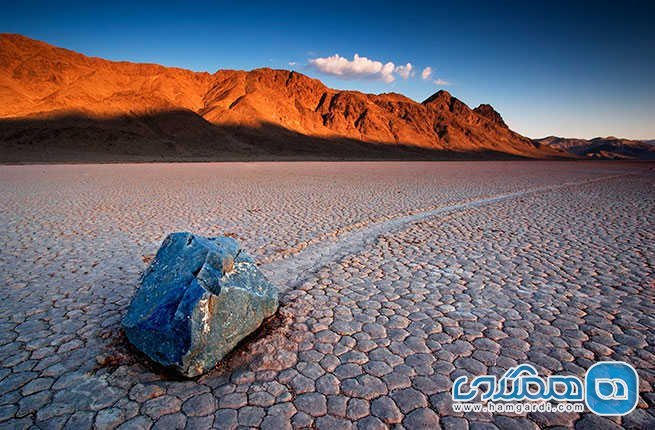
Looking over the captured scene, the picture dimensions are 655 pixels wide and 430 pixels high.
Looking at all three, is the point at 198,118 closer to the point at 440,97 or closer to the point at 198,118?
the point at 198,118

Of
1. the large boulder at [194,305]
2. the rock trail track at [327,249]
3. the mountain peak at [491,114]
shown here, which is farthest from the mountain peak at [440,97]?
the large boulder at [194,305]

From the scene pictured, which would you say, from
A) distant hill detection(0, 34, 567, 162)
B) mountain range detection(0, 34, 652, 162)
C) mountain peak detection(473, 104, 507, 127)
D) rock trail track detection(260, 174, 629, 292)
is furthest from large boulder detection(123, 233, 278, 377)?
mountain peak detection(473, 104, 507, 127)

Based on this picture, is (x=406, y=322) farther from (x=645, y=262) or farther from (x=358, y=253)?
(x=645, y=262)

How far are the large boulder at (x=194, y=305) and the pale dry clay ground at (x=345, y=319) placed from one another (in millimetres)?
217

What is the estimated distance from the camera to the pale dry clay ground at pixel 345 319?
8.59ft

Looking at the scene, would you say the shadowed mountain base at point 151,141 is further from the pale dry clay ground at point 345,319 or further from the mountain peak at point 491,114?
the mountain peak at point 491,114

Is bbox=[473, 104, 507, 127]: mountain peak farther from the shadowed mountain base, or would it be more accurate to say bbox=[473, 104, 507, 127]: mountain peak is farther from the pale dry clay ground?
the pale dry clay ground

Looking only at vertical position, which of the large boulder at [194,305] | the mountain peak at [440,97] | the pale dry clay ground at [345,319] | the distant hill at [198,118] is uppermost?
the mountain peak at [440,97]

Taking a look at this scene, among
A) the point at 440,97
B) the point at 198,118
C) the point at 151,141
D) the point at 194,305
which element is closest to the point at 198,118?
the point at 198,118

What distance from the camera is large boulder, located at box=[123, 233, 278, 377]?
2861 millimetres

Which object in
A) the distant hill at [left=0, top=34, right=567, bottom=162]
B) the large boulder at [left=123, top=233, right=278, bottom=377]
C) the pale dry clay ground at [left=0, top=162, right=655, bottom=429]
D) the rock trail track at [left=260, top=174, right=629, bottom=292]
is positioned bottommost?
the rock trail track at [left=260, top=174, right=629, bottom=292]

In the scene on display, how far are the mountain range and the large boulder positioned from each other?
42353mm

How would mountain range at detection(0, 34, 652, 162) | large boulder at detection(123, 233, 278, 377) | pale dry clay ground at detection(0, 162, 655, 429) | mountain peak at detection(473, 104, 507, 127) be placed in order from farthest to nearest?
mountain peak at detection(473, 104, 507, 127), mountain range at detection(0, 34, 652, 162), large boulder at detection(123, 233, 278, 377), pale dry clay ground at detection(0, 162, 655, 429)

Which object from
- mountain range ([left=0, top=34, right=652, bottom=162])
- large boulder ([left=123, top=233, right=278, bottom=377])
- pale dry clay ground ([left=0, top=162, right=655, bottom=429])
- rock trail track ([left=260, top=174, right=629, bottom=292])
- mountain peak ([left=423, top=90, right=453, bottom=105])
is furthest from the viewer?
mountain peak ([left=423, top=90, right=453, bottom=105])
